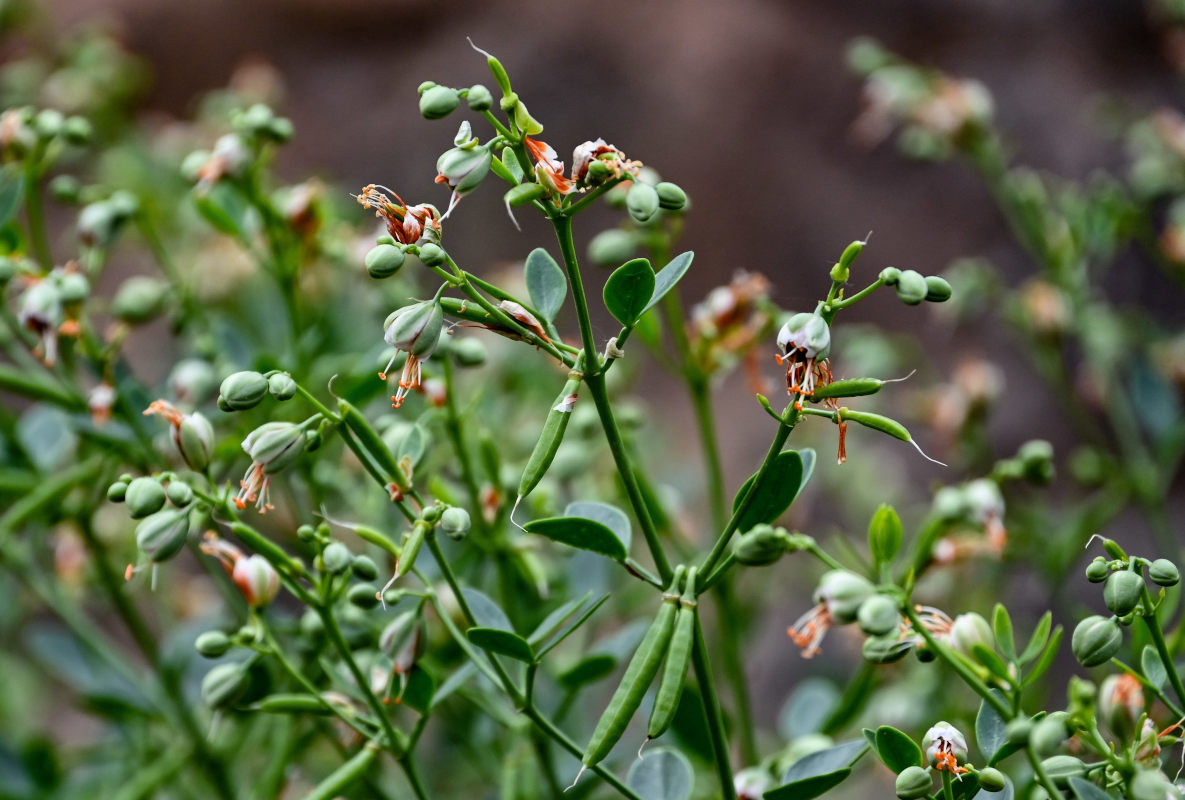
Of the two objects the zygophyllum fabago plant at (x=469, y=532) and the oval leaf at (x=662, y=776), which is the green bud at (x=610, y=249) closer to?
the zygophyllum fabago plant at (x=469, y=532)

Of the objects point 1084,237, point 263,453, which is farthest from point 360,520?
point 1084,237

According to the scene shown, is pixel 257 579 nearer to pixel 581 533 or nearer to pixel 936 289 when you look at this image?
pixel 581 533

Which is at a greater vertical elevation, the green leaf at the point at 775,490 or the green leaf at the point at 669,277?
the green leaf at the point at 669,277

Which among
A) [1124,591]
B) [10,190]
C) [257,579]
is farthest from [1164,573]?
[10,190]

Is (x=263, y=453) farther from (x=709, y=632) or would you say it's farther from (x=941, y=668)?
(x=709, y=632)

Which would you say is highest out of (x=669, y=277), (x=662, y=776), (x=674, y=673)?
(x=669, y=277)

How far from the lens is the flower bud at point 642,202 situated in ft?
1.21

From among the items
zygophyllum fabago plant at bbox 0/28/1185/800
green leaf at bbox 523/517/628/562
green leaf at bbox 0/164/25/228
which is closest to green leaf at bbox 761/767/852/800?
zygophyllum fabago plant at bbox 0/28/1185/800

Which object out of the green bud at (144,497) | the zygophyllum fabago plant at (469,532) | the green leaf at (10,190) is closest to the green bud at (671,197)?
the zygophyllum fabago plant at (469,532)

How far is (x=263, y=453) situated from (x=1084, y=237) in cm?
67

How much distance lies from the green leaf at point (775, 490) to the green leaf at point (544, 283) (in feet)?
0.34

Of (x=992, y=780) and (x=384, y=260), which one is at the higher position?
(x=384, y=260)

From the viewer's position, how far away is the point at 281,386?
37cm

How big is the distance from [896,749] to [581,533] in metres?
0.14
